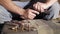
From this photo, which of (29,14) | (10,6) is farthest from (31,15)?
(10,6)

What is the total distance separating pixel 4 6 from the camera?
927 millimetres

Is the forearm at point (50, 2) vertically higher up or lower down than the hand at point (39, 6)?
higher up

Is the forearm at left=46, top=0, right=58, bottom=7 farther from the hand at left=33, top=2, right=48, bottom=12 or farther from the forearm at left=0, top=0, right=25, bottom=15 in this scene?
the forearm at left=0, top=0, right=25, bottom=15

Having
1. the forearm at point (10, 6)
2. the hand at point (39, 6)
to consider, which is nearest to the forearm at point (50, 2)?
the hand at point (39, 6)

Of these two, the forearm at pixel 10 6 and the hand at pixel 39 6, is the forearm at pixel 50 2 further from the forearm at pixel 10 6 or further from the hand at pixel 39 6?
the forearm at pixel 10 6

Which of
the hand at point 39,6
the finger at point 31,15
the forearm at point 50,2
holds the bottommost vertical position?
the finger at point 31,15

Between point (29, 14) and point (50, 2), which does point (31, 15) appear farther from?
point (50, 2)

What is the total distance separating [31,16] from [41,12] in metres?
0.08

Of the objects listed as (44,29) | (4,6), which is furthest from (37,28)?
(4,6)

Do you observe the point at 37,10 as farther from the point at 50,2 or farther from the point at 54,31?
the point at 54,31

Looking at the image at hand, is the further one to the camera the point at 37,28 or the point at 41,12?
the point at 41,12

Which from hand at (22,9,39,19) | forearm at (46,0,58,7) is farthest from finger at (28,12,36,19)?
forearm at (46,0,58,7)

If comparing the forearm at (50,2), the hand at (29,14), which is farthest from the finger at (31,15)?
the forearm at (50,2)

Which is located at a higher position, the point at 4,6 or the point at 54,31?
the point at 4,6
